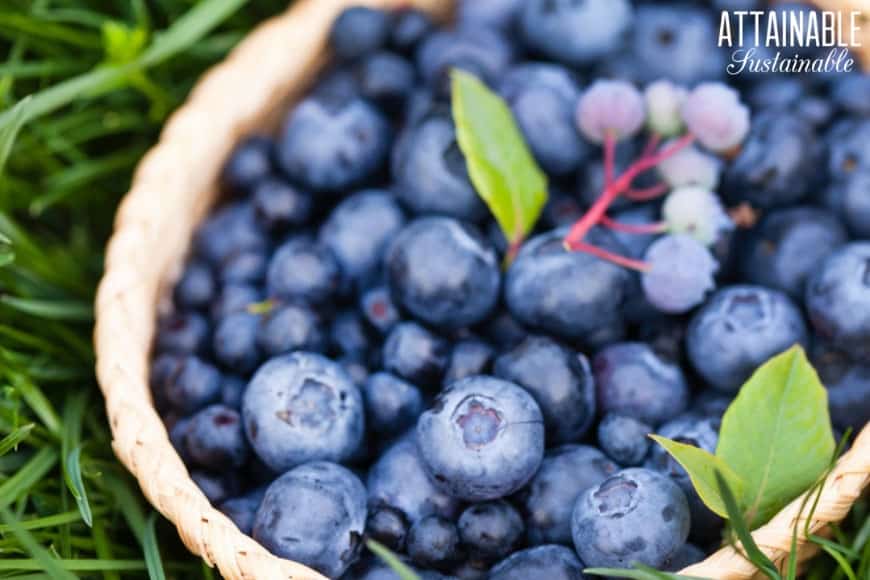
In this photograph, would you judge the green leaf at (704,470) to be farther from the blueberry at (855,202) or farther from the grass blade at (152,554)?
the grass blade at (152,554)

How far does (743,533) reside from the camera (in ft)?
3.39

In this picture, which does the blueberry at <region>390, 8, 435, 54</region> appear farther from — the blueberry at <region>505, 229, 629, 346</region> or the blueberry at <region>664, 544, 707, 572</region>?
the blueberry at <region>664, 544, 707, 572</region>

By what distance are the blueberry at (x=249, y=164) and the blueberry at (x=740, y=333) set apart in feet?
2.43

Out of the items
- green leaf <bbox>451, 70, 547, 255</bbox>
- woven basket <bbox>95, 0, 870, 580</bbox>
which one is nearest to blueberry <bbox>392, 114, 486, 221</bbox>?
green leaf <bbox>451, 70, 547, 255</bbox>

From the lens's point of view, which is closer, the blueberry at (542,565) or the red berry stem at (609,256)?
the blueberry at (542,565)

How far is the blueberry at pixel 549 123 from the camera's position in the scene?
146 centimetres

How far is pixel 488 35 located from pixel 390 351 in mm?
637

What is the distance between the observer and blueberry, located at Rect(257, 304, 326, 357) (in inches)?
51.7

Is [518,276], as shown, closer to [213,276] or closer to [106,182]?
[213,276]

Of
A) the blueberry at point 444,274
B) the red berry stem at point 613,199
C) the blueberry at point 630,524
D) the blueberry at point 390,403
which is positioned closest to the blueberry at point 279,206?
the blueberry at point 444,274

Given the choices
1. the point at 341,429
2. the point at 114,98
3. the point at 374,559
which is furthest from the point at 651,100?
the point at 114,98

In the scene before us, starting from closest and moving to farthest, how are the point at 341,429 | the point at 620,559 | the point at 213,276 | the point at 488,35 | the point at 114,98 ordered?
the point at 620,559
the point at 341,429
the point at 213,276
the point at 488,35
the point at 114,98

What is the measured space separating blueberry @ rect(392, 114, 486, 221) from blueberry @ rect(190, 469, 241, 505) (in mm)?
489

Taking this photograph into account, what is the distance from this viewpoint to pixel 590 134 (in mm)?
1434
